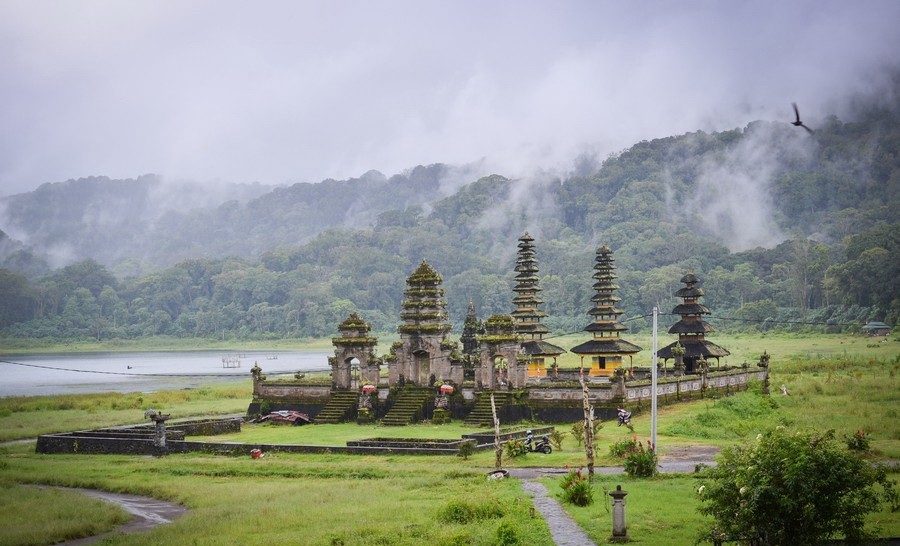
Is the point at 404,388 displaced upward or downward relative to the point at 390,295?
downward

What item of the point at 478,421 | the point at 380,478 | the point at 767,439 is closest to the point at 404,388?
the point at 478,421

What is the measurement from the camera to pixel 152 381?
117 m

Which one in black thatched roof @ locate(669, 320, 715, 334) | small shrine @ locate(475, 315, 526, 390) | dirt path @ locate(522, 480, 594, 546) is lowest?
dirt path @ locate(522, 480, 594, 546)

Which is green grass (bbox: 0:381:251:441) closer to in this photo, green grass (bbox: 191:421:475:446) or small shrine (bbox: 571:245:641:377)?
green grass (bbox: 191:421:475:446)

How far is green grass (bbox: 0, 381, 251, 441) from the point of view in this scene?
2381 inches

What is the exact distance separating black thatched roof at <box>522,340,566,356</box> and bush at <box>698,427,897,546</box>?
42.8 metres

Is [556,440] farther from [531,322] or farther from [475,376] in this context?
[531,322]

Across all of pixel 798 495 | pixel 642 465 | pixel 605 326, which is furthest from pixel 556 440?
pixel 605 326

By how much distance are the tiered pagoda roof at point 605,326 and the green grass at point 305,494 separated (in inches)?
Result: 975

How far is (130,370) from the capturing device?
144125mm

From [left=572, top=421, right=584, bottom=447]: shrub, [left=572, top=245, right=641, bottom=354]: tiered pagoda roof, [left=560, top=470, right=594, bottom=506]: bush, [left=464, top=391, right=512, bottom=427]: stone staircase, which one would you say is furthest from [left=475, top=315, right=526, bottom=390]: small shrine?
[left=560, top=470, right=594, bottom=506]: bush

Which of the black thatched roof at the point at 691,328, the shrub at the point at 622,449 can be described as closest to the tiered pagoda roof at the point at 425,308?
the black thatched roof at the point at 691,328

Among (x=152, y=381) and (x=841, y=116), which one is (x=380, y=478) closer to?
(x=152, y=381)

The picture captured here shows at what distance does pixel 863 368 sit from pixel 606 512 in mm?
46521
